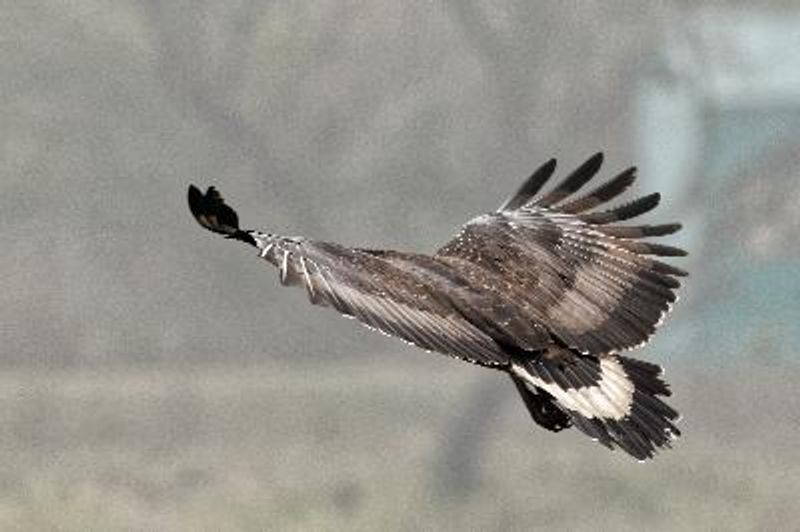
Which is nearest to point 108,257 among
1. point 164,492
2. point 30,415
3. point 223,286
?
point 223,286

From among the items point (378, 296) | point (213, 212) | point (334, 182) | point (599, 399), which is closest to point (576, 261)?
point (599, 399)

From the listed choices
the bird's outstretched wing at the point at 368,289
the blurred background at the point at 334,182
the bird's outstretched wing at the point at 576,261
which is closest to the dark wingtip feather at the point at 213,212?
the bird's outstretched wing at the point at 368,289

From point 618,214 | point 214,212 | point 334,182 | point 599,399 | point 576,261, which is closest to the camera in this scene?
point 214,212

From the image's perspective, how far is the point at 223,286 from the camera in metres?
42.2

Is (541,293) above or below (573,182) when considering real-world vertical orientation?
below

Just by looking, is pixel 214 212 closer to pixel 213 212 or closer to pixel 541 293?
pixel 213 212

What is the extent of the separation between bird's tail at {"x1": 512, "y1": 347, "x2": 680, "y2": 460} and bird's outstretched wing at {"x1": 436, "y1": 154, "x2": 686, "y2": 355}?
197 millimetres

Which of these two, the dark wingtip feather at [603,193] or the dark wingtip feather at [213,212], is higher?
the dark wingtip feather at [603,193]

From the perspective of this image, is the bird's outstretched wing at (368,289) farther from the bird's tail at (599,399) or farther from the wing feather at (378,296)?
the bird's tail at (599,399)

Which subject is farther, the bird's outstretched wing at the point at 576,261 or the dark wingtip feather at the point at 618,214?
the dark wingtip feather at the point at 618,214

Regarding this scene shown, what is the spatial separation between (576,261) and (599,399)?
6.06ft

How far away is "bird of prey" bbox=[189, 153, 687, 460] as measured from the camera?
39.8ft

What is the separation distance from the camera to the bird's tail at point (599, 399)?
41.5 feet

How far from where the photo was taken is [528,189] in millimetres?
15375
